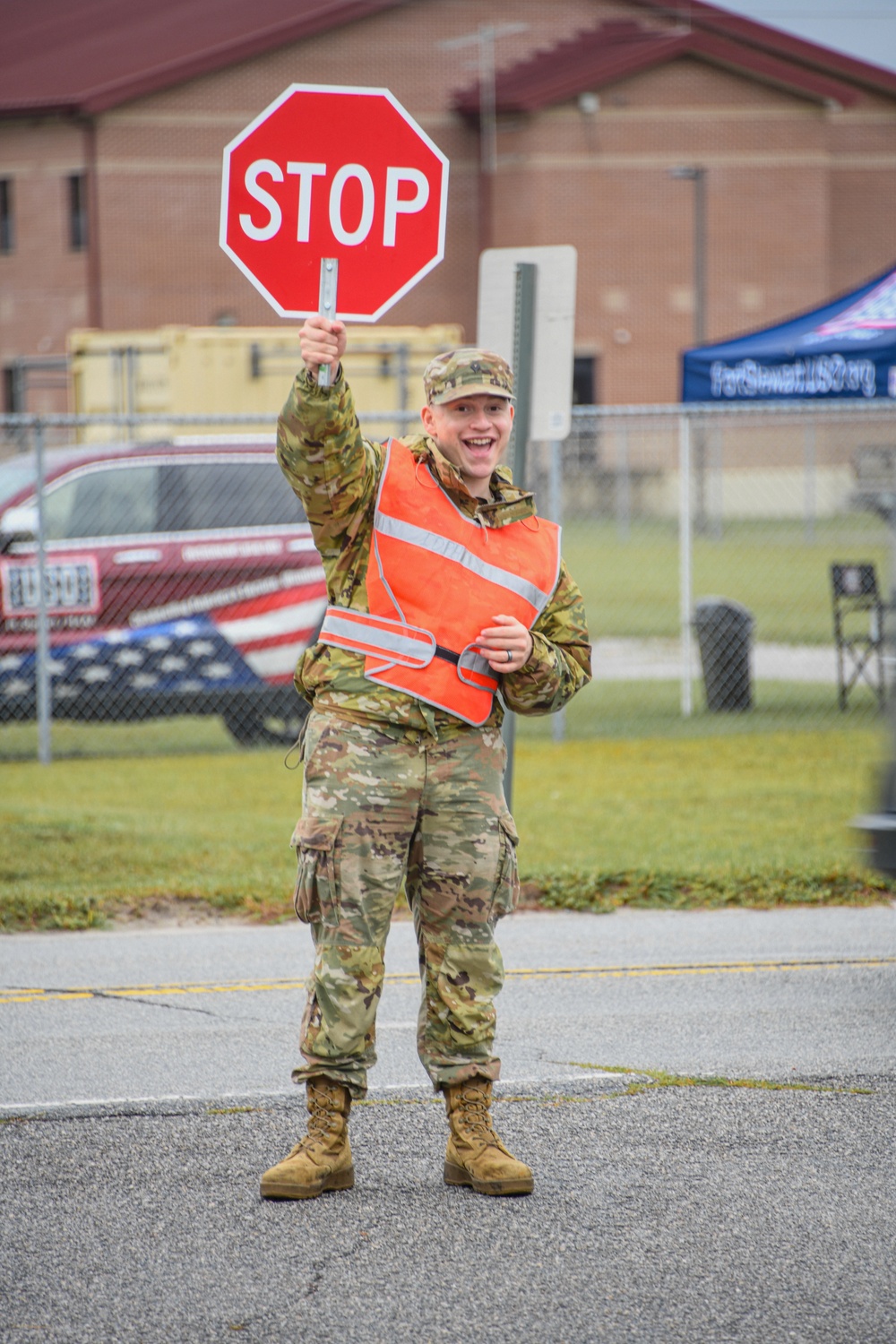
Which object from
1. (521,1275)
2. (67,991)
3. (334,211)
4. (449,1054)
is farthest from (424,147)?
(67,991)

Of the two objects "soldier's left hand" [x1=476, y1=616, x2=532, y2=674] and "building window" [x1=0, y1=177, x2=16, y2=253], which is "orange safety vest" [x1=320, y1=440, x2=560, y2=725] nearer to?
"soldier's left hand" [x1=476, y1=616, x2=532, y2=674]

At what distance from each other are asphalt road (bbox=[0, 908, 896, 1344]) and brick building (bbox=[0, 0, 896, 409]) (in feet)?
117

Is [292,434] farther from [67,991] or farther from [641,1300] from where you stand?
[67,991]

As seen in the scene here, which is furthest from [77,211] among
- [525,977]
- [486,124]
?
[525,977]

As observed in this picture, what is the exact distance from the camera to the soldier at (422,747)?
418cm

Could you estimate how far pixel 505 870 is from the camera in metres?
4.30

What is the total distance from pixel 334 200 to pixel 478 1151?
93.8 inches

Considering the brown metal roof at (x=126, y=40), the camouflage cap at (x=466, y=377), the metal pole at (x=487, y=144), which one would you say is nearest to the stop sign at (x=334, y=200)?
the camouflage cap at (x=466, y=377)

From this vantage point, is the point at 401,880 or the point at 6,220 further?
the point at 6,220

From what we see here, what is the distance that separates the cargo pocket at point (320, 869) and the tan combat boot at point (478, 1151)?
22.3 inches

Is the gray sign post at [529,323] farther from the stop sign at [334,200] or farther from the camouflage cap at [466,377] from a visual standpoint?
the camouflage cap at [466,377]

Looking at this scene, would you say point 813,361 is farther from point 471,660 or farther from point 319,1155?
point 319,1155

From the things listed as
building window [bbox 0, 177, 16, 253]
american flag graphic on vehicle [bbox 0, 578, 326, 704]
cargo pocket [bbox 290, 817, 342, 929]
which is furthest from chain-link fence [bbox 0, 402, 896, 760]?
building window [bbox 0, 177, 16, 253]

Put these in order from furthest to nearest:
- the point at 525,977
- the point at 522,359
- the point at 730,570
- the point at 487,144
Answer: the point at 487,144, the point at 730,570, the point at 522,359, the point at 525,977
